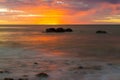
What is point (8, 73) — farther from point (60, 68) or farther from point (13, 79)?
point (60, 68)

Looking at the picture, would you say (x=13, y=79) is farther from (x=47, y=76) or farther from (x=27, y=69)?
(x=27, y=69)

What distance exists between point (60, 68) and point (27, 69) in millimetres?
2584

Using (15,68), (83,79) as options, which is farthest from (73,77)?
(15,68)

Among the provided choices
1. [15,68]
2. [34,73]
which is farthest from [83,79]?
[15,68]

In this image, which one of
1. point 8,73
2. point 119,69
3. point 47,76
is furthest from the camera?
point 119,69

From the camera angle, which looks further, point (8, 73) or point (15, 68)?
point (15, 68)

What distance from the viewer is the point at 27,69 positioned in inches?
984

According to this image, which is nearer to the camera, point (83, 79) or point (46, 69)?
point (83, 79)

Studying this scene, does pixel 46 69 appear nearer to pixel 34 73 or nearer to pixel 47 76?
pixel 34 73

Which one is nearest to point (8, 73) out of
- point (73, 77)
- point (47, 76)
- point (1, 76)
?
point (1, 76)

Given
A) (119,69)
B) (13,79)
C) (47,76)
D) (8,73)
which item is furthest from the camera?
(119,69)

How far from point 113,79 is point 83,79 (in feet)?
6.02

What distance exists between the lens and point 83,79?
810 inches

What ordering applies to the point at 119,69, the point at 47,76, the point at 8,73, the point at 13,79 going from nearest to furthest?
the point at 13,79, the point at 47,76, the point at 8,73, the point at 119,69
